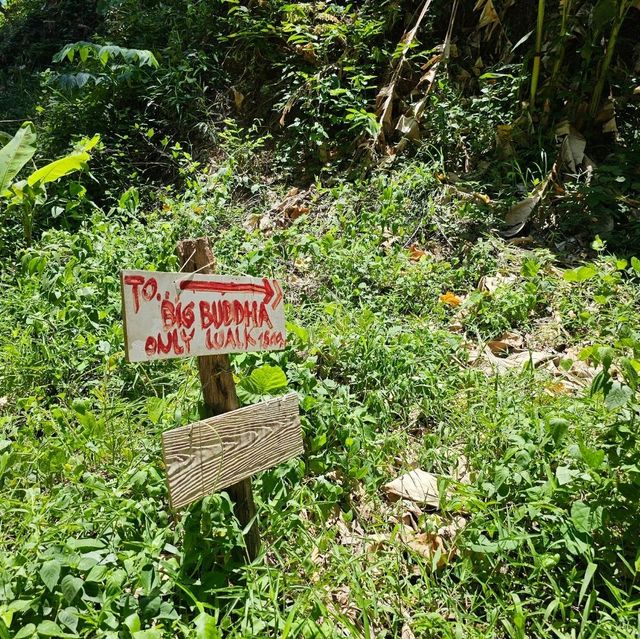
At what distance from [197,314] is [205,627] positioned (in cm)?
86

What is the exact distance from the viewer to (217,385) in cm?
174

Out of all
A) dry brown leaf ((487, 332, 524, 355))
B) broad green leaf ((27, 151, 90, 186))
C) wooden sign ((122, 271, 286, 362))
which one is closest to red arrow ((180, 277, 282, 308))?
wooden sign ((122, 271, 286, 362))

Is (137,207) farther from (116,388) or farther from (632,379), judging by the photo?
(632,379)

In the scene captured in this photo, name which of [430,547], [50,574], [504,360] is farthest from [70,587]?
[504,360]

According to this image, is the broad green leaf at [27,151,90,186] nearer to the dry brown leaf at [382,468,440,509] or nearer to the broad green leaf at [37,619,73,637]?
the dry brown leaf at [382,468,440,509]

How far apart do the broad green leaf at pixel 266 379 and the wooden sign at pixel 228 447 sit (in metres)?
0.26

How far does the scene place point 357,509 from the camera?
2.23m

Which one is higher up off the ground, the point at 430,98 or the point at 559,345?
the point at 430,98

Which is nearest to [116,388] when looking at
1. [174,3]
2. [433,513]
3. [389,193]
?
[433,513]

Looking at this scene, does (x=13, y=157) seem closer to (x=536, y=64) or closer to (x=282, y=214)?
(x=282, y=214)

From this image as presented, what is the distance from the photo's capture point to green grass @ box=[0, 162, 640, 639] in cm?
169

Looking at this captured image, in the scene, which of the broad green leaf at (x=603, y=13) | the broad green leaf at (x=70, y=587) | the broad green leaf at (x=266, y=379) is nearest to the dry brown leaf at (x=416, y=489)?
the broad green leaf at (x=266, y=379)

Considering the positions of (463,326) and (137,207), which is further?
(137,207)

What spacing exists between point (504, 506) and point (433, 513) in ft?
0.96
